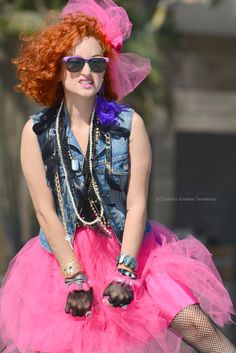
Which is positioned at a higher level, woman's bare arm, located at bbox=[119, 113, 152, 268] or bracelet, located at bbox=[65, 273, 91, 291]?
woman's bare arm, located at bbox=[119, 113, 152, 268]

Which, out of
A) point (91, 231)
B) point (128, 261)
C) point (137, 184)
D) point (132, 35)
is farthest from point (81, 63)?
point (132, 35)

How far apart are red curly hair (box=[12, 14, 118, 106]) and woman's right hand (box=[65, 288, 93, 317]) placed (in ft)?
3.01

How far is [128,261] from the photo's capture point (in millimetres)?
3412

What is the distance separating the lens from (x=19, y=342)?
352 cm

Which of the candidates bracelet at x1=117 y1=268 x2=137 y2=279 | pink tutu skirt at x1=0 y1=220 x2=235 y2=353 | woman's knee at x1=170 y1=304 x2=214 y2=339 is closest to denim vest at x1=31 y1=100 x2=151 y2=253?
pink tutu skirt at x1=0 y1=220 x2=235 y2=353

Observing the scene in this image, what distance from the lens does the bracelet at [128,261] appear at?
11.2 feet

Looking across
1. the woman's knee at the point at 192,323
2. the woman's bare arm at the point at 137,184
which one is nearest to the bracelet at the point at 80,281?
the woman's bare arm at the point at 137,184

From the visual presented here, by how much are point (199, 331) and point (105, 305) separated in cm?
42

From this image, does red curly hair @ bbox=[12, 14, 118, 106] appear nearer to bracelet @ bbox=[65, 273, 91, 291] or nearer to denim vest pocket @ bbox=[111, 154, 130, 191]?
denim vest pocket @ bbox=[111, 154, 130, 191]

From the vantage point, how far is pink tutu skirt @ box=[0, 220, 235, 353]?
346 centimetres

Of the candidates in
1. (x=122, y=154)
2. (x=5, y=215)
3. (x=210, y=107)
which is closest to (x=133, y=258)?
(x=122, y=154)

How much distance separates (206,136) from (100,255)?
1341 cm

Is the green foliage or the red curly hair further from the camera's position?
the green foliage

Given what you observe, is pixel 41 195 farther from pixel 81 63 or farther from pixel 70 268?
pixel 81 63
